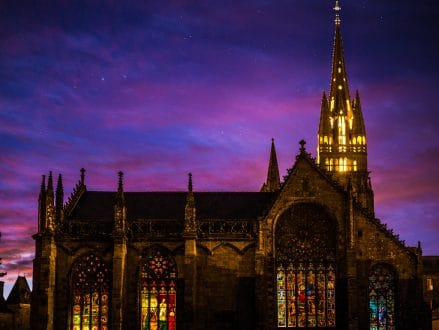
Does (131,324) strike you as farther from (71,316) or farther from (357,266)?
(357,266)

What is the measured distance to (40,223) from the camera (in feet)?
210

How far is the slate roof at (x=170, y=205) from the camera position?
66.8 m

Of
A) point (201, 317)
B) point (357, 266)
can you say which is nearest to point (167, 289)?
point (201, 317)

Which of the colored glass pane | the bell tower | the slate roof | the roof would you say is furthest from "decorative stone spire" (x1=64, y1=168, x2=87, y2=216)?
the bell tower

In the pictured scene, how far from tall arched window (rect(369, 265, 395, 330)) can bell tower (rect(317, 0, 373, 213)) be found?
61.5m

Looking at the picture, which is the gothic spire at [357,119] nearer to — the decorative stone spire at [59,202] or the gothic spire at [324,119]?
the gothic spire at [324,119]

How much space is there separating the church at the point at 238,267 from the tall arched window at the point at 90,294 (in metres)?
0.07

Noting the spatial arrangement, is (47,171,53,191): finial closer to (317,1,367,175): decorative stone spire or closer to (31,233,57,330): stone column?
(31,233,57,330): stone column

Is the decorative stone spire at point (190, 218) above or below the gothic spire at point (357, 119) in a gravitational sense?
below

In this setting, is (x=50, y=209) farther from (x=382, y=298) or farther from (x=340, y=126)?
(x=340, y=126)

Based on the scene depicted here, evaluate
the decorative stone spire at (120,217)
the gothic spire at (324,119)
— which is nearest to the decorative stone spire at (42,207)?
the decorative stone spire at (120,217)

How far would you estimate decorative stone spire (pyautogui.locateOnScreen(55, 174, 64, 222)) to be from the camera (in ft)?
213

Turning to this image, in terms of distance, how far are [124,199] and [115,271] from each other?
5925mm

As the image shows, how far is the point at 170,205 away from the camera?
225 ft
